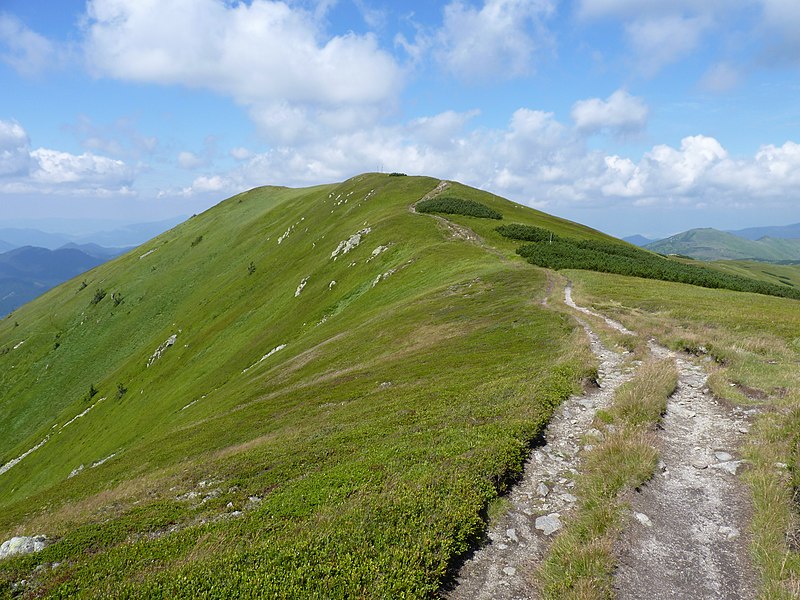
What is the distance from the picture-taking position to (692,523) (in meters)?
10.5

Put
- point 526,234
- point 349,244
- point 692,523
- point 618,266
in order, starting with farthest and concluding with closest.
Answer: point 349,244 < point 526,234 < point 618,266 < point 692,523

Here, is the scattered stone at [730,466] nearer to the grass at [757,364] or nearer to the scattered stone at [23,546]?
the grass at [757,364]

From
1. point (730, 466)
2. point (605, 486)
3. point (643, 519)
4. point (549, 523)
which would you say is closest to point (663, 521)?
point (643, 519)

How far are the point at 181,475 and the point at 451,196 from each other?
3870 inches

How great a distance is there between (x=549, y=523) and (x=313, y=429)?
577 inches

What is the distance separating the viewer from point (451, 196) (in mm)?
107812

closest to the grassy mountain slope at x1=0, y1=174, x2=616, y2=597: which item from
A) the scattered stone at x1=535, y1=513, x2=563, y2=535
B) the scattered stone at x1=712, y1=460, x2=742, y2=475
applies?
the scattered stone at x1=535, y1=513, x2=563, y2=535

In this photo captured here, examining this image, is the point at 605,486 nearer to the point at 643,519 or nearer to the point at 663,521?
the point at 643,519

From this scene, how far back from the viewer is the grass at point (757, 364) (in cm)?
933

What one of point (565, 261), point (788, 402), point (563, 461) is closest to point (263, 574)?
point (563, 461)

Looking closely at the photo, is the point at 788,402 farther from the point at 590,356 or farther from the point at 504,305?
the point at 504,305

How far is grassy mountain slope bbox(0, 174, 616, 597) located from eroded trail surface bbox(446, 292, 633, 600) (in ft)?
2.01

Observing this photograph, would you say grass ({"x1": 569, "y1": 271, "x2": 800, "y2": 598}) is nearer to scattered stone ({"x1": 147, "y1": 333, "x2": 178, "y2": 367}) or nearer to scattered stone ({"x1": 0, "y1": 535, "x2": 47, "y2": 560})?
scattered stone ({"x1": 0, "y1": 535, "x2": 47, "y2": 560})

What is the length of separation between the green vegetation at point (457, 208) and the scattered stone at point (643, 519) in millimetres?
83409
